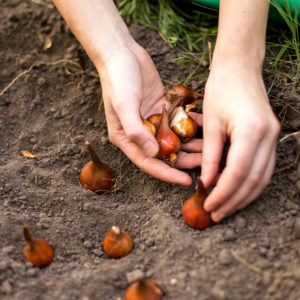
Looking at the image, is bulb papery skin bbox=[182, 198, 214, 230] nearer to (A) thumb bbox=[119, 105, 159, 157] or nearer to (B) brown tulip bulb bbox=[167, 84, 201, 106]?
(A) thumb bbox=[119, 105, 159, 157]

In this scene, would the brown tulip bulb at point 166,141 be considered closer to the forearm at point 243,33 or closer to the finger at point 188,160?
the finger at point 188,160

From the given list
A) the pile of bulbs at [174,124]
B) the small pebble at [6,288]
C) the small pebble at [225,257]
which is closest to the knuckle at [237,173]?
the small pebble at [225,257]

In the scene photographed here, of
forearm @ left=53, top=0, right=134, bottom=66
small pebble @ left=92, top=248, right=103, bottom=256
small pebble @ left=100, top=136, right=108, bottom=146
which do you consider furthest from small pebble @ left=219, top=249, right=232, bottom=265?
forearm @ left=53, top=0, right=134, bottom=66

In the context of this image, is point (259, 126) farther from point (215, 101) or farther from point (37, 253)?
point (37, 253)

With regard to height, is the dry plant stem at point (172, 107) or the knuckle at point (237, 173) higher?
the knuckle at point (237, 173)

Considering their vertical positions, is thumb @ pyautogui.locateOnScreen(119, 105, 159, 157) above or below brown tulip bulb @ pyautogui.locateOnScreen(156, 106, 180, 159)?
above

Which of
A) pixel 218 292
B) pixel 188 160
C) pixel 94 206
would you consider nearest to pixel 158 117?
pixel 188 160
